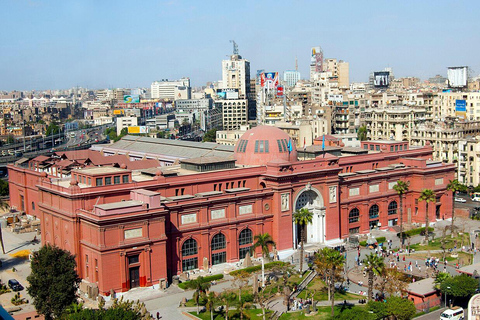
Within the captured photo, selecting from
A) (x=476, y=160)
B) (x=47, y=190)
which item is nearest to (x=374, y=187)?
(x=476, y=160)

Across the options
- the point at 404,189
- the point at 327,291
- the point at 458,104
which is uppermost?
the point at 458,104

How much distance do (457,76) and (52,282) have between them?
166587mm

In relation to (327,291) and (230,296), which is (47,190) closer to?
(230,296)

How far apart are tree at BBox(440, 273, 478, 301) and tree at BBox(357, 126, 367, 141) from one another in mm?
87762

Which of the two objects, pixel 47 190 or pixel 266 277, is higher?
pixel 47 190

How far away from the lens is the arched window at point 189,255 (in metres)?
67.1

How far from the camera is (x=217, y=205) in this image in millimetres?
68938

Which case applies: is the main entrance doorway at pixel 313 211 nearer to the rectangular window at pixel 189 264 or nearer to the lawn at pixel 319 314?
the rectangular window at pixel 189 264

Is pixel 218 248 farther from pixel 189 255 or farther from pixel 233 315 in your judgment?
pixel 233 315

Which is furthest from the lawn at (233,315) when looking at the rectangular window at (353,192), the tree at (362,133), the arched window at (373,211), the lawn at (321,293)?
the tree at (362,133)

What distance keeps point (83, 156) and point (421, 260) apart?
2594 inches

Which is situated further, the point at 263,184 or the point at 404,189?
the point at 404,189

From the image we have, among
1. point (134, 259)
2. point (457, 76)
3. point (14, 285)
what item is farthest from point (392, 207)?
point (457, 76)

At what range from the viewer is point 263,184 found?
74250 mm
